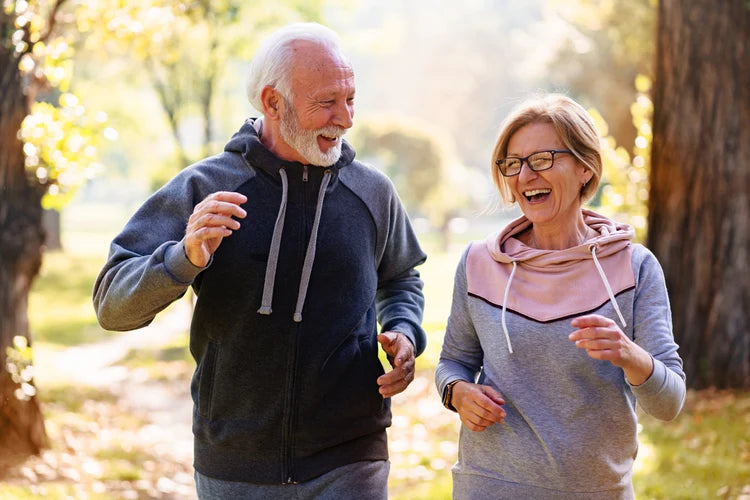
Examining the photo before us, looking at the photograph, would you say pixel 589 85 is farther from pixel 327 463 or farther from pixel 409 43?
pixel 409 43

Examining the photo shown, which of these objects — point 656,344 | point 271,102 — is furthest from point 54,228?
point 656,344

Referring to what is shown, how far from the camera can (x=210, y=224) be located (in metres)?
2.71

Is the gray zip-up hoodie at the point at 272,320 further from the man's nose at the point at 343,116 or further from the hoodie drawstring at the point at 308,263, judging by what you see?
the man's nose at the point at 343,116

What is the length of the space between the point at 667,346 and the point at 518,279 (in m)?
0.48

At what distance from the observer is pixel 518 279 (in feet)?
9.59

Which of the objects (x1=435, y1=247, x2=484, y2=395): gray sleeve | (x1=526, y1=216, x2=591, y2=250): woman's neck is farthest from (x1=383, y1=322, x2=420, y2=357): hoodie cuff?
(x1=526, y1=216, x2=591, y2=250): woman's neck

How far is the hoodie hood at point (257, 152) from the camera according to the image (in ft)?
10.5

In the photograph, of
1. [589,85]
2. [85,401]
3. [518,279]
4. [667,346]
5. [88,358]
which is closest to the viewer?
[667,346]

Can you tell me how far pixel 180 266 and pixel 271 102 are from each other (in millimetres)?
760

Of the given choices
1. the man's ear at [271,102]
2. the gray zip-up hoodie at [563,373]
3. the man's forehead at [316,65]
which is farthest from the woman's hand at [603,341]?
the man's ear at [271,102]

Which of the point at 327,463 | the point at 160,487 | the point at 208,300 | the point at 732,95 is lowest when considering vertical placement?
the point at 160,487

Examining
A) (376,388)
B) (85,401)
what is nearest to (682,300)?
(376,388)

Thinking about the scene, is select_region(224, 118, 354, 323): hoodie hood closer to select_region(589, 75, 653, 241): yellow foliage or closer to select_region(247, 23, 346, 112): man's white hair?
select_region(247, 23, 346, 112): man's white hair

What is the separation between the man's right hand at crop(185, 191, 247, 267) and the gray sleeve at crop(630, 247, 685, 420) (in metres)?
1.14
